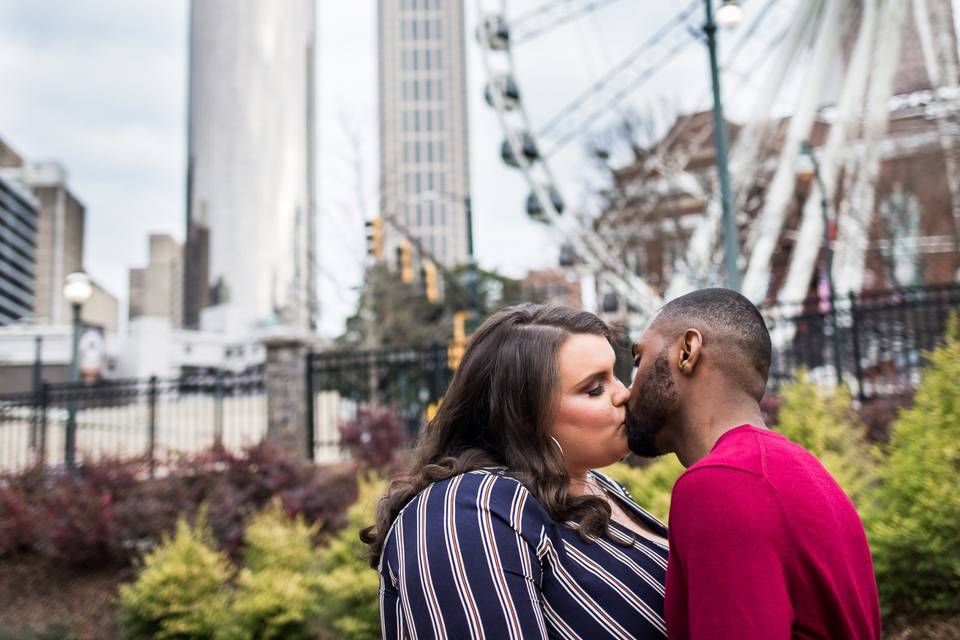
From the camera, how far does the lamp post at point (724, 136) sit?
11.6m

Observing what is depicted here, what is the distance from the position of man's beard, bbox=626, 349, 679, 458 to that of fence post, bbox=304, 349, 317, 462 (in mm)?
→ 12007

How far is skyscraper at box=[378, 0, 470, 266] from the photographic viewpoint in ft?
421

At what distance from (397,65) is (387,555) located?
138972 mm

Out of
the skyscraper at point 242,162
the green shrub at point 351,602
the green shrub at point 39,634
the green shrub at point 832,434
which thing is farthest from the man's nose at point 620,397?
the skyscraper at point 242,162

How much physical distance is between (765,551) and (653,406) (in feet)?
1.65

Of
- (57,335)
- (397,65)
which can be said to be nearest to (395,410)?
(57,335)

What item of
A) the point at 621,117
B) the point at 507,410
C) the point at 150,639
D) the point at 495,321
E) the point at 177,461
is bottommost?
the point at 150,639

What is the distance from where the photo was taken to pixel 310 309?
3036 cm

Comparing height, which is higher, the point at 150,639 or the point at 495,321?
the point at 495,321

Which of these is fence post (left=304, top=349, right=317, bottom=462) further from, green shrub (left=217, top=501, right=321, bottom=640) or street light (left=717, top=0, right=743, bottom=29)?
green shrub (left=217, top=501, right=321, bottom=640)

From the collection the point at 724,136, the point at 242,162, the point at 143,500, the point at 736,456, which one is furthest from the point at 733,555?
the point at 242,162

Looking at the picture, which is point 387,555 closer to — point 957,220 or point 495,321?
point 495,321

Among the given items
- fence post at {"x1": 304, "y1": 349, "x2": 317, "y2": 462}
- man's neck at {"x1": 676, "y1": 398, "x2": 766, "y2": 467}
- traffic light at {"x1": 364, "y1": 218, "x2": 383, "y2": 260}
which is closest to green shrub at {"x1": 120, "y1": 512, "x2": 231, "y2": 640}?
man's neck at {"x1": 676, "y1": 398, "x2": 766, "y2": 467}

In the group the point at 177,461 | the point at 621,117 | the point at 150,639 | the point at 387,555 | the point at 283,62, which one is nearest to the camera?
the point at 387,555
